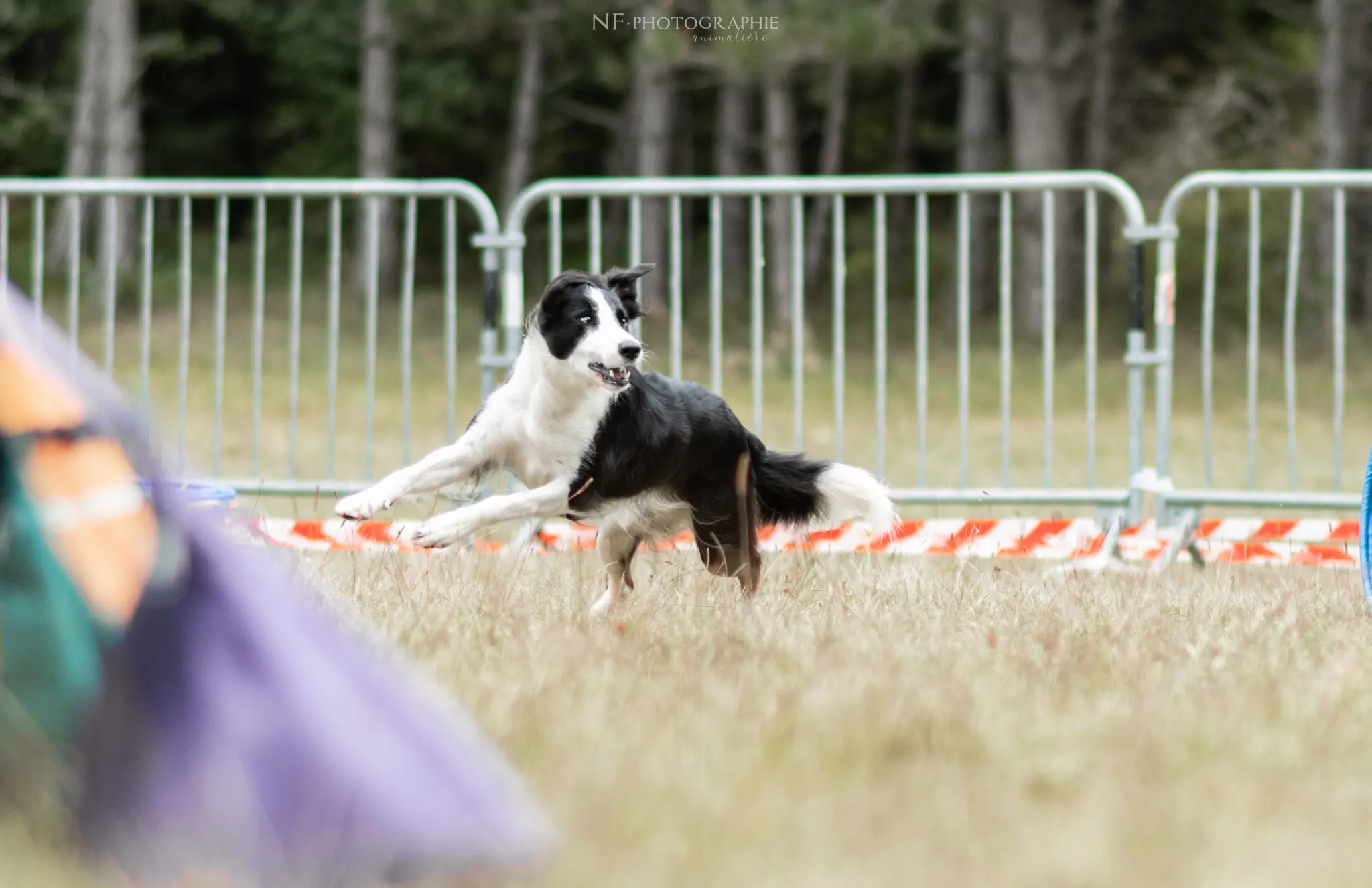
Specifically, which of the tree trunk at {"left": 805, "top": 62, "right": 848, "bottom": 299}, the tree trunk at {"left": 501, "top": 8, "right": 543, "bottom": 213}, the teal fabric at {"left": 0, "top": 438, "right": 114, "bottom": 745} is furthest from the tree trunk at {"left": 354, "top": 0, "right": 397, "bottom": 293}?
the teal fabric at {"left": 0, "top": 438, "right": 114, "bottom": 745}

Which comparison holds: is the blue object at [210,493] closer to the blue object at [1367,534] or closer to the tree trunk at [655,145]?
the blue object at [1367,534]

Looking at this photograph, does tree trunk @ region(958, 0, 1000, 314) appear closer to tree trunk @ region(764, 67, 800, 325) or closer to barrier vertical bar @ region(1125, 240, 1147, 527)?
tree trunk @ region(764, 67, 800, 325)

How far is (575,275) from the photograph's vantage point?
5.11 m

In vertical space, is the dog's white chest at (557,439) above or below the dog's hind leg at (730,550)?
above

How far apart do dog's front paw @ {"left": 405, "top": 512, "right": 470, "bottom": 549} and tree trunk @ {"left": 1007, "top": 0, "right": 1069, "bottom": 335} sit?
15.1m

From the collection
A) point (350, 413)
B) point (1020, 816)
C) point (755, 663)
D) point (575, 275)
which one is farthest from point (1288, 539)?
point (350, 413)

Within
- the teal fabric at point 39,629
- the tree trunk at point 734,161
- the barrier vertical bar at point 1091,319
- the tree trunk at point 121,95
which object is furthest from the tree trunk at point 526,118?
the teal fabric at point 39,629

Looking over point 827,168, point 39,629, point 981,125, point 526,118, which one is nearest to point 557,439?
point 39,629

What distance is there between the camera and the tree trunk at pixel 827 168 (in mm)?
23984

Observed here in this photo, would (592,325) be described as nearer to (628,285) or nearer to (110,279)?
(628,285)

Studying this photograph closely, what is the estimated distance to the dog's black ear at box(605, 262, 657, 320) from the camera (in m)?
5.25

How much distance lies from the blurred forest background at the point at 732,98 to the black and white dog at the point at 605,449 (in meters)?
11.7

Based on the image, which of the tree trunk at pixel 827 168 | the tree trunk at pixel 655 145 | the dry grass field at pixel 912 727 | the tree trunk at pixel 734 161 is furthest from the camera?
the tree trunk at pixel 827 168

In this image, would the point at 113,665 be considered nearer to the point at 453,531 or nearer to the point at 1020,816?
the point at 1020,816
